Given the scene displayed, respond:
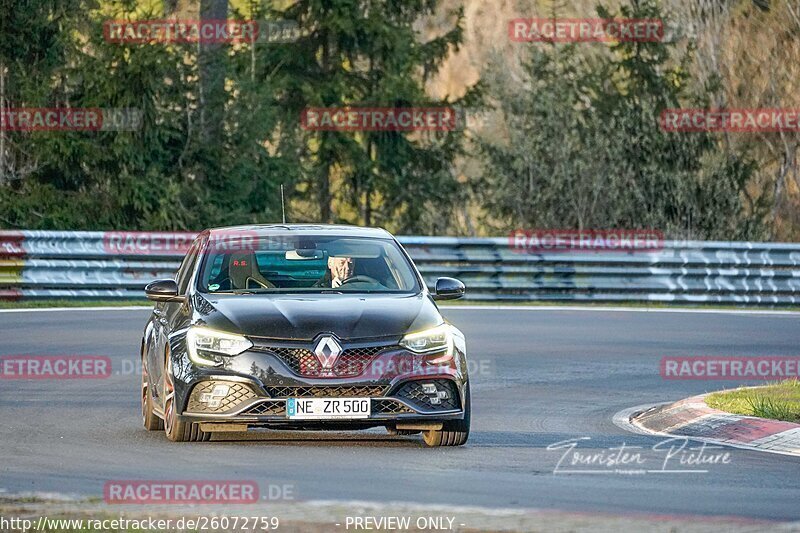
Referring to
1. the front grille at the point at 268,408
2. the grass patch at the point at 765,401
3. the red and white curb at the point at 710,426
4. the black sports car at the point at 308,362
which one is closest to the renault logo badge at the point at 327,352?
the black sports car at the point at 308,362

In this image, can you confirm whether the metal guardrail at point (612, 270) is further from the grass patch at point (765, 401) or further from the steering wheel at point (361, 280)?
the steering wheel at point (361, 280)

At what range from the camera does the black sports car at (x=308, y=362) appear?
11891mm

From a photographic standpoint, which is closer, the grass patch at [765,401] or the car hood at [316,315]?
the car hood at [316,315]

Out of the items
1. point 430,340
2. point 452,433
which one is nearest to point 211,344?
point 430,340

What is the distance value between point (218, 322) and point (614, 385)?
6.35 meters

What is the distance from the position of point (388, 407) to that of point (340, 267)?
5.52ft

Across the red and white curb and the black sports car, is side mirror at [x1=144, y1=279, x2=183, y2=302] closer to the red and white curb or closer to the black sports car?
the black sports car

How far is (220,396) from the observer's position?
12000 millimetres

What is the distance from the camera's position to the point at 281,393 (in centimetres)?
1189

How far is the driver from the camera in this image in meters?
13.3

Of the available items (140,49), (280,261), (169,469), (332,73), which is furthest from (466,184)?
(169,469)

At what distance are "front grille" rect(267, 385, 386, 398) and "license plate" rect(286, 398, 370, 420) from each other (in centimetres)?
3

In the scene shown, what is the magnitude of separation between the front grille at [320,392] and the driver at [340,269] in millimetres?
1465

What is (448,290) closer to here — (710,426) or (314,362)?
(314,362)
